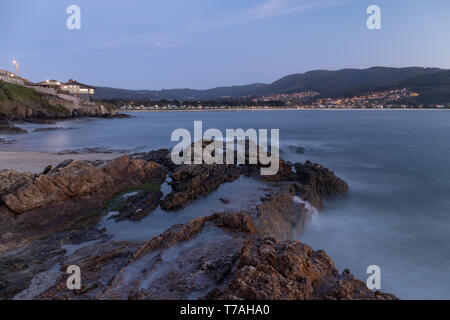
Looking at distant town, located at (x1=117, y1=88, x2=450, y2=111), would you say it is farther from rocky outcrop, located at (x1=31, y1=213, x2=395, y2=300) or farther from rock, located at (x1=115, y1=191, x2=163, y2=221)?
rocky outcrop, located at (x1=31, y1=213, x2=395, y2=300)

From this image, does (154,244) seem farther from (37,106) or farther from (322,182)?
(37,106)

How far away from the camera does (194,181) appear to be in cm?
920

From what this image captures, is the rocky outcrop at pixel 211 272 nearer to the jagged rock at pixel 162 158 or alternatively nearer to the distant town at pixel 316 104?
the jagged rock at pixel 162 158

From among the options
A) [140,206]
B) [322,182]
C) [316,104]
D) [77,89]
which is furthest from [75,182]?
[316,104]

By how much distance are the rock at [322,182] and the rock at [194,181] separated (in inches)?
109

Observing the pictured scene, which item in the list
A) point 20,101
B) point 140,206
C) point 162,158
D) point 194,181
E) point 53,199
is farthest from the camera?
point 20,101

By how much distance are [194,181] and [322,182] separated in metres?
5.20

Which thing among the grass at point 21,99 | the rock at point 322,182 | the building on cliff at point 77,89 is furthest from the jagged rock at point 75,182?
the building on cliff at point 77,89

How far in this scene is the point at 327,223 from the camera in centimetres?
836

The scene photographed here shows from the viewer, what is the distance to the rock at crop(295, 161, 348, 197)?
1038 centimetres

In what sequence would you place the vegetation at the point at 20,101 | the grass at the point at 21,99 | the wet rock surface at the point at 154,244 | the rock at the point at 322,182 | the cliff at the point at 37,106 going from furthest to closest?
the cliff at the point at 37,106, the grass at the point at 21,99, the vegetation at the point at 20,101, the rock at the point at 322,182, the wet rock surface at the point at 154,244

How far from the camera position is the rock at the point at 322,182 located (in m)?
10.4
